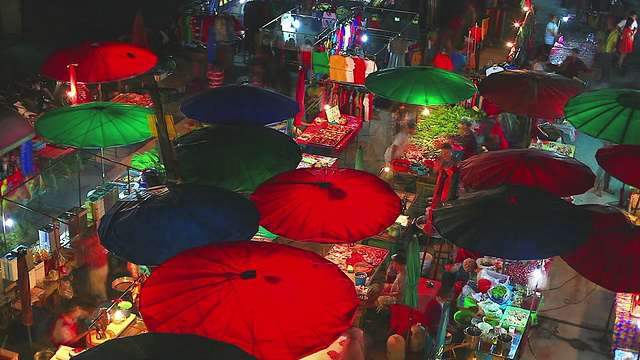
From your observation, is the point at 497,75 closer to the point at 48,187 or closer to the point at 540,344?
the point at 540,344

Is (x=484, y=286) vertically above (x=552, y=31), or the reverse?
(x=552, y=31)

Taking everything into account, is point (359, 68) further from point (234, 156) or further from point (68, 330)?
point (68, 330)

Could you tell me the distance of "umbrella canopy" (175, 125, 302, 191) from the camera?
9.27 metres

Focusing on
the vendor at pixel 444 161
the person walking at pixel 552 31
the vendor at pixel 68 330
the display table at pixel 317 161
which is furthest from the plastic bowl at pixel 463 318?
the person walking at pixel 552 31

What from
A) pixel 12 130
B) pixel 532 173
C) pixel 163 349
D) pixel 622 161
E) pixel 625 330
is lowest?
pixel 625 330

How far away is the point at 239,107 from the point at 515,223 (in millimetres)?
4265

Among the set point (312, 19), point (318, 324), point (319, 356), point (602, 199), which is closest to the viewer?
point (318, 324)

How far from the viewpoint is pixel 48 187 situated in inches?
492

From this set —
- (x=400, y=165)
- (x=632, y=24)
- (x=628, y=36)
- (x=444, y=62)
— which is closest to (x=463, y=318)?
(x=400, y=165)

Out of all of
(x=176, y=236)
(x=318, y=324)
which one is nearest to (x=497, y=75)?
(x=176, y=236)

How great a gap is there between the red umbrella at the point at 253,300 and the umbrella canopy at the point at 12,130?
493 cm

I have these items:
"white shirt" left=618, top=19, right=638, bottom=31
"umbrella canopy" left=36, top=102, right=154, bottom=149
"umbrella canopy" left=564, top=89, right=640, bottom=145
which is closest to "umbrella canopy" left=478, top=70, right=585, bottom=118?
"umbrella canopy" left=564, top=89, right=640, bottom=145

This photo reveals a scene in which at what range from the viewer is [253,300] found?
6039 millimetres

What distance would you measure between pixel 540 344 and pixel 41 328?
643 centimetres
